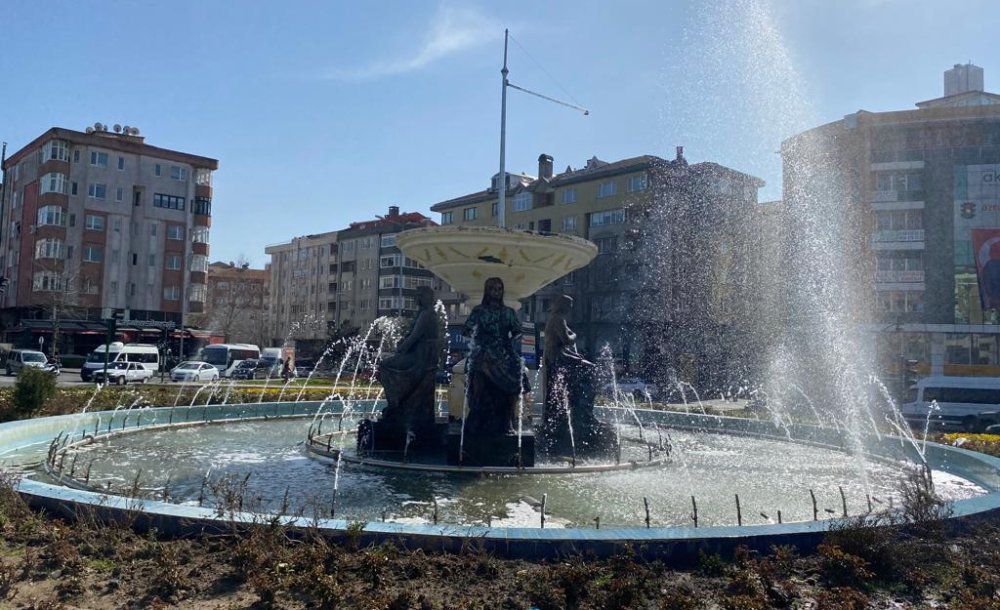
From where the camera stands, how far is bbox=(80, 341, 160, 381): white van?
3384 cm

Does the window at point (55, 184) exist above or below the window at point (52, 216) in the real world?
above

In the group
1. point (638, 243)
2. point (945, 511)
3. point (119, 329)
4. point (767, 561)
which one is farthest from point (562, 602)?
point (119, 329)

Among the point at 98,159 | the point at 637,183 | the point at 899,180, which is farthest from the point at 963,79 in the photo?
the point at 98,159

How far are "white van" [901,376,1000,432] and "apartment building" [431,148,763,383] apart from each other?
16.4m

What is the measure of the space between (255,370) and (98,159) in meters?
22.3

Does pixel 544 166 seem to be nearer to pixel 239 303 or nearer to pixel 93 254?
pixel 93 254

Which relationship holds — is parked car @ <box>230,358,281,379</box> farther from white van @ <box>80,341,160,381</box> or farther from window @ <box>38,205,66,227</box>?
window @ <box>38,205,66,227</box>

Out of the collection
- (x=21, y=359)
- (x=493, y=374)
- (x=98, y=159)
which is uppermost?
(x=98, y=159)

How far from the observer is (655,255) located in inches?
1891

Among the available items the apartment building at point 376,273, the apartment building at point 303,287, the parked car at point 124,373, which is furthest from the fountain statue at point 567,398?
the apartment building at point 303,287

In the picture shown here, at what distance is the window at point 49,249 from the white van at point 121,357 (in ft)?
54.2

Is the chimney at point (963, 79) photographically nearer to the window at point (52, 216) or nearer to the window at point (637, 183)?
the window at point (637, 183)

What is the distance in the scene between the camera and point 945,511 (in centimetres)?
622

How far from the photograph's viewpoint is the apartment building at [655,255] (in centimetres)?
4503
